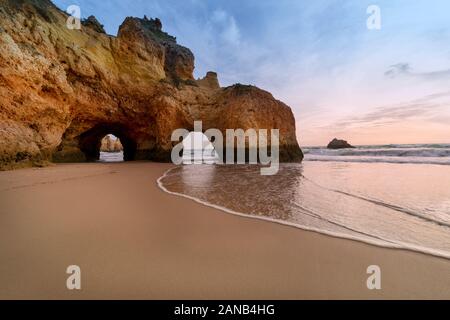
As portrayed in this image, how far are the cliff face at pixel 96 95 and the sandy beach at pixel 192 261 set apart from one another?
8347 millimetres

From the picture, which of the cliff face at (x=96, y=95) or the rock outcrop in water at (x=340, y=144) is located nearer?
the cliff face at (x=96, y=95)

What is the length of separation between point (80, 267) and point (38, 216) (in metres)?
1.81

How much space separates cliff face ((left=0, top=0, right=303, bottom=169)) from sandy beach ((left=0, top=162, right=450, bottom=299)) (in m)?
8.35

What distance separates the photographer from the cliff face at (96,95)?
8547 mm

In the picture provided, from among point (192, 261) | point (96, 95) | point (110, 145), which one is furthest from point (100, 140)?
point (110, 145)

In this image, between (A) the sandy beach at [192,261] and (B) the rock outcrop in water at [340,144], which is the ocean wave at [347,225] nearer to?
(A) the sandy beach at [192,261]

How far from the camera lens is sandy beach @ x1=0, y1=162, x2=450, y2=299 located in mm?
1485

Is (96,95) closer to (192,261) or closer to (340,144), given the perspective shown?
(192,261)

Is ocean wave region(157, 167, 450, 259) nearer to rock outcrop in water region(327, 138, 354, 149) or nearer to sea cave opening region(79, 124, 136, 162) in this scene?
sea cave opening region(79, 124, 136, 162)

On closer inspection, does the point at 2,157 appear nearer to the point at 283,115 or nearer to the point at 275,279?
the point at 275,279

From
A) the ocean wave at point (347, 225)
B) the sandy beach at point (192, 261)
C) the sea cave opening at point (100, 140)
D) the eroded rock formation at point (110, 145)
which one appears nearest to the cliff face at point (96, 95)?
the sea cave opening at point (100, 140)

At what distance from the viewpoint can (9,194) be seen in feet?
13.6

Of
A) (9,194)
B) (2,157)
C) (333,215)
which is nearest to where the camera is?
(333,215)

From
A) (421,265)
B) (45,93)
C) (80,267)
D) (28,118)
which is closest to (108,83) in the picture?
(45,93)
